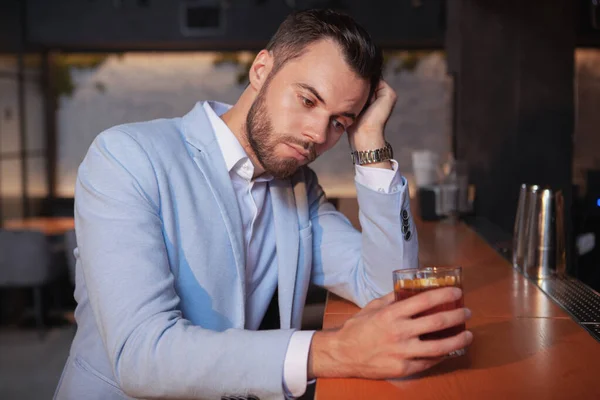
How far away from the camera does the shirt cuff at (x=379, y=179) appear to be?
162cm

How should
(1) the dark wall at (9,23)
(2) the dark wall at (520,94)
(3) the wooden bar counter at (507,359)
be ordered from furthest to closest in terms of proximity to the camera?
(1) the dark wall at (9,23) < (2) the dark wall at (520,94) < (3) the wooden bar counter at (507,359)

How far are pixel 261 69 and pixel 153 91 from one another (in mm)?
6407

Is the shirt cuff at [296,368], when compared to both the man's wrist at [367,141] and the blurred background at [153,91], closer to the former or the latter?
the man's wrist at [367,141]

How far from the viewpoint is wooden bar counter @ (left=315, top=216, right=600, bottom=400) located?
1.07 metres

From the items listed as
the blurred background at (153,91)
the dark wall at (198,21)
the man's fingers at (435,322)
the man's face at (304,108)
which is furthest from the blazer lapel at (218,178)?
the dark wall at (198,21)

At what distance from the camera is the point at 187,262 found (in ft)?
4.75

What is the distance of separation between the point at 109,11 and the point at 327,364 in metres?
6.66

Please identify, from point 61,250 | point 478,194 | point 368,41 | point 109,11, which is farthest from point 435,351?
point 109,11

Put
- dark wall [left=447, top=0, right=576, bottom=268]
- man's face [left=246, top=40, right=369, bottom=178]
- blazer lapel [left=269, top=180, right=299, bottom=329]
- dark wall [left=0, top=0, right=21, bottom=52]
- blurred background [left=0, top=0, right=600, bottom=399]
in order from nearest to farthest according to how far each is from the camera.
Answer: man's face [left=246, top=40, right=369, bottom=178] → blazer lapel [left=269, top=180, right=299, bottom=329] → dark wall [left=447, top=0, right=576, bottom=268] → blurred background [left=0, top=0, right=600, bottom=399] → dark wall [left=0, top=0, right=21, bottom=52]

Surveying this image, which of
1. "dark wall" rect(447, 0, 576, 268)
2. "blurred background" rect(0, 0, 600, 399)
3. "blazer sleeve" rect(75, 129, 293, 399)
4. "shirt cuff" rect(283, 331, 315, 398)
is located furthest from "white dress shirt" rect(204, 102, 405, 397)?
"blurred background" rect(0, 0, 600, 399)

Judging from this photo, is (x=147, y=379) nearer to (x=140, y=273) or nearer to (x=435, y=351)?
(x=140, y=273)

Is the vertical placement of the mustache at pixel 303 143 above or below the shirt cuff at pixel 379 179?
above

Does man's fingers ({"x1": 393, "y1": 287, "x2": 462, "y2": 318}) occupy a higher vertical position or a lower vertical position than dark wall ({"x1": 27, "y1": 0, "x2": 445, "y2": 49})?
lower

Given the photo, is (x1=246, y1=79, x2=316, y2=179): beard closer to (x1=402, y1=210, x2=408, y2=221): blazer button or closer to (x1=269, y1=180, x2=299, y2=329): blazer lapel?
(x1=269, y1=180, x2=299, y2=329): blazer lapel
